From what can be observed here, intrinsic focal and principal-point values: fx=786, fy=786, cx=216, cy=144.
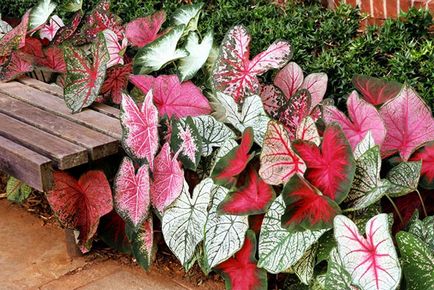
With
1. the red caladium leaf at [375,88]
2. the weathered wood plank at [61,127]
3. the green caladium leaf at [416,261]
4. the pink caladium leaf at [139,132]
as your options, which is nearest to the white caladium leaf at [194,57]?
the pink caladium leaf at [139,132]

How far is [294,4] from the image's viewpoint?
3271mm

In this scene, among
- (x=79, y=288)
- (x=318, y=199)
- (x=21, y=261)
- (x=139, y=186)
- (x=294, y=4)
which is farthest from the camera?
(x=294, y=4)

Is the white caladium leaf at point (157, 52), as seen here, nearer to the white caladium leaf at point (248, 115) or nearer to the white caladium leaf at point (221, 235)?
the white caladium leaf at point (248, 115)

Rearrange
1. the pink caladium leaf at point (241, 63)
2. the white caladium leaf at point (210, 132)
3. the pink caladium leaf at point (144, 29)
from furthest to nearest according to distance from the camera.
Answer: the pink caladium leaf at point (144, 29) < the pink caladium leaf at point (241, 63) < the white caladium leaf at point (210, 132)

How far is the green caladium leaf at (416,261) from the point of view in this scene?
6.51ft

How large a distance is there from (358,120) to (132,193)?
2.48 feet

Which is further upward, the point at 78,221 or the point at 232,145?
the point at 232,145

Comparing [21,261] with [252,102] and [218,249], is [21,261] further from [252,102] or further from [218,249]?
[252,102]

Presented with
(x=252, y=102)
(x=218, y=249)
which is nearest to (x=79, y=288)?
(x=218, y=249)

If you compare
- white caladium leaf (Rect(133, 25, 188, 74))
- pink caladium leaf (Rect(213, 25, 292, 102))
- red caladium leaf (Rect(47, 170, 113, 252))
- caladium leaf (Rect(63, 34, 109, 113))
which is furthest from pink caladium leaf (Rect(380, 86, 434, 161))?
caladium leaf (Rect(63, 34, 109, 113))

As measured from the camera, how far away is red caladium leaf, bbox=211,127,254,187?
228 cm

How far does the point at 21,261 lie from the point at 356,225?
4.30 feet

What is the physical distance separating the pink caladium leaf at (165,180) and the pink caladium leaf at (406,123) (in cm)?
64

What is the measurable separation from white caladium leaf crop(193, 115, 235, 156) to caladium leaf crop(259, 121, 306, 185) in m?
0.27
